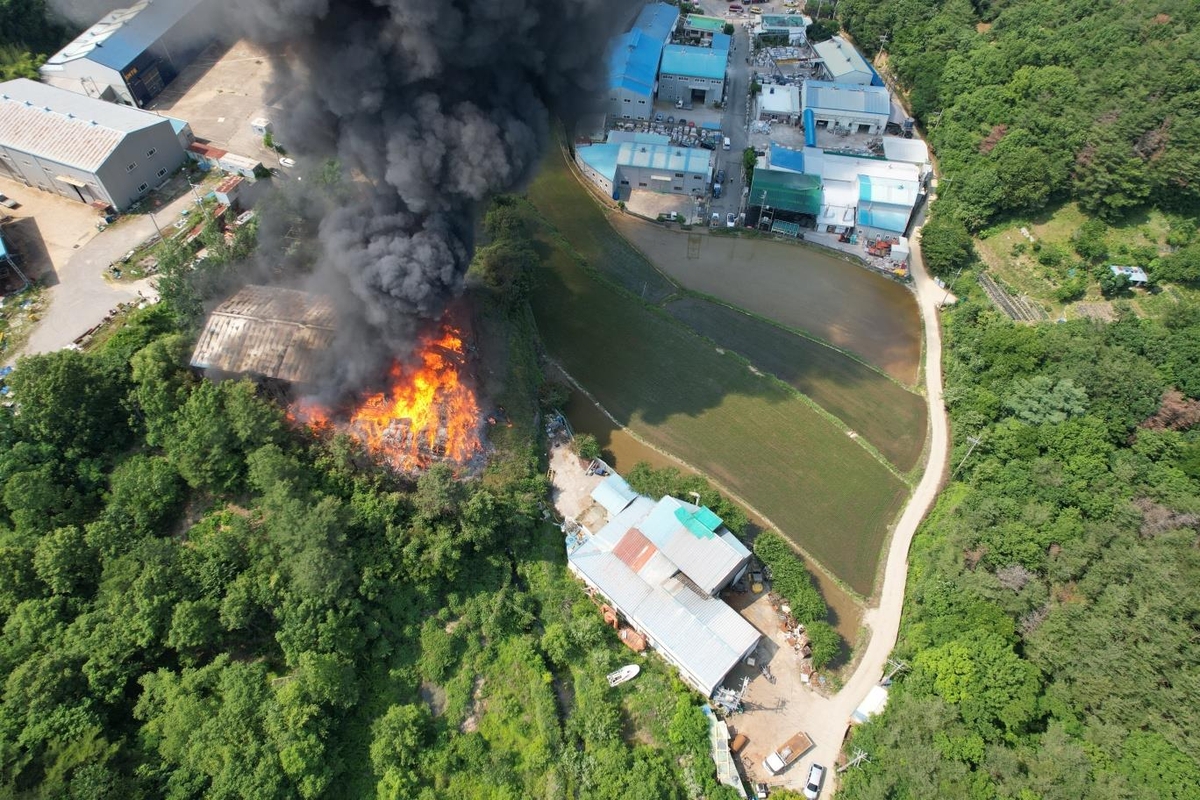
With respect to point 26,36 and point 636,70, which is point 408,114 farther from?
point 26,36

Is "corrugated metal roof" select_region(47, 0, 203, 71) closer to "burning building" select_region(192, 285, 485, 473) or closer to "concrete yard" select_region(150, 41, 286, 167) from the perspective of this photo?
"concrete yard" select_region(150, 41, 286, 167)

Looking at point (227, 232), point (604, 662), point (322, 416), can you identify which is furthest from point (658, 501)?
point (227, 232)

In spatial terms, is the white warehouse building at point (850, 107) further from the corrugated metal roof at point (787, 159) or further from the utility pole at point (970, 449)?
the utility pole at point (970, 449)

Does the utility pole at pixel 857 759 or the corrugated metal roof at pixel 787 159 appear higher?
the corrugated metal roof at pixel 787 159

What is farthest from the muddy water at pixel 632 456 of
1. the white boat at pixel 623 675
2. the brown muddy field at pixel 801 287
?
the brown muddy field at pixel 801 287

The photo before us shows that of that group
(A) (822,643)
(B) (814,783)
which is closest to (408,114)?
(A) (822,643)

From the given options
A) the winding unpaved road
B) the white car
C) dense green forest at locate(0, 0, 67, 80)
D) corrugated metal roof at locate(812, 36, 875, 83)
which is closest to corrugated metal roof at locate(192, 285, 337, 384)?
the winding unpaved road

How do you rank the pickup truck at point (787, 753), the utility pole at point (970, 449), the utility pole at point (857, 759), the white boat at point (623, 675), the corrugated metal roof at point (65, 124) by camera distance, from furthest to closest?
1. the corrugated metal roof at point (65, 124)
2. the utility pole at point (970, 449)
3. the white boat at point (623, 675)
4. the pickup truck at point (787, 753)
5. the utility pole at point (857, 759)
